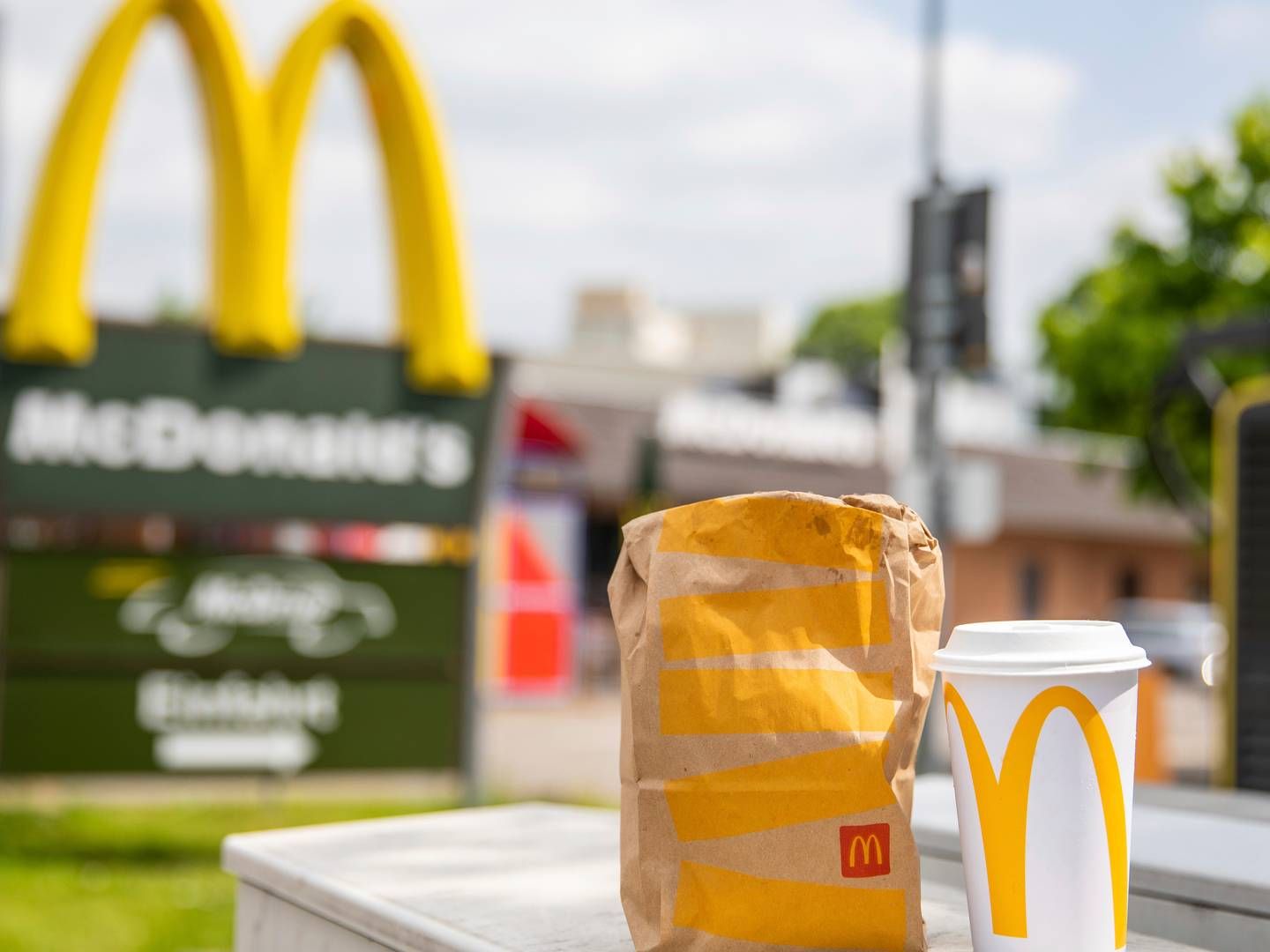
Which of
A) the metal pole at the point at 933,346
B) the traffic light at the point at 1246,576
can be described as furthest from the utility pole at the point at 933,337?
the traffic light at the point at 1246,576

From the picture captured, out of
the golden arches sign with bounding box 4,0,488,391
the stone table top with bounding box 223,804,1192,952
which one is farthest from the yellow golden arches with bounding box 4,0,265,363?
the stone table top with bounding box 223,804,1192,952

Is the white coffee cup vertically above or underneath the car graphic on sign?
above

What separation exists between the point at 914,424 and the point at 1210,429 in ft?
22.8

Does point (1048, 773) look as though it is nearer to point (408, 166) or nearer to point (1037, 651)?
point (1037, 651)

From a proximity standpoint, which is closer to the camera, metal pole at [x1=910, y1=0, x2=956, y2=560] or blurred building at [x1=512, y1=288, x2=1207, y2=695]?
metal pole at [x1=910, y1=0, x2=956, y2=560]

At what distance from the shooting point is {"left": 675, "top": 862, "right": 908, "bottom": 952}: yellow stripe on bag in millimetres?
1512

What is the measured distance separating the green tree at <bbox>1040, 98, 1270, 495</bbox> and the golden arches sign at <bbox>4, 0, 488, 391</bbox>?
10172 millimetres

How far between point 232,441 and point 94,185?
1.34 meters

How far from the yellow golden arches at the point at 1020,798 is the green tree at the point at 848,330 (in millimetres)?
57299

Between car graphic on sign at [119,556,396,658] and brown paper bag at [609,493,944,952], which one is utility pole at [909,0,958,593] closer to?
car graphic on sign at [119,556,396,658]

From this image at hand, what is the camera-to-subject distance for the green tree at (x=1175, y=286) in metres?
15.0

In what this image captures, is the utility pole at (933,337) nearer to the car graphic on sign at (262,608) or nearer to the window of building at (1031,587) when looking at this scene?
the car graphic on sign at (262,608)

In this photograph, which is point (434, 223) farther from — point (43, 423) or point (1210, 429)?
point (1210, 429)

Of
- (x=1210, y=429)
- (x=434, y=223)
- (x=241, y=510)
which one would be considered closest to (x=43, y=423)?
(x=241, y=510)
